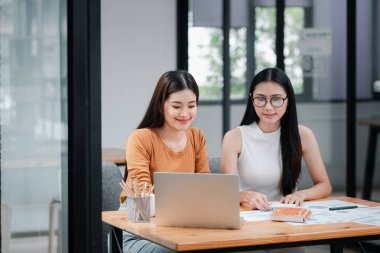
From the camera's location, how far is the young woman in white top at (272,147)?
3.69 meters

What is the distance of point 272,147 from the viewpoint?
12.4 feet

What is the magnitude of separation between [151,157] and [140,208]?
0.57 meters

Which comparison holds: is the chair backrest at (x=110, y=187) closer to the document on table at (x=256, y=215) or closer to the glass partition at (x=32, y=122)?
the document on table at (x=256, y=215)

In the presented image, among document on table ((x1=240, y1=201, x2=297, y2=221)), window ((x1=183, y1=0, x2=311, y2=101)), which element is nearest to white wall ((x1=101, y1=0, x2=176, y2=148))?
window ((x1=183, y1=0, x2=311, y2=101))

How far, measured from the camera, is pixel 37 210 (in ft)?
6.74

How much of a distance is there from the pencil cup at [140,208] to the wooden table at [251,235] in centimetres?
3

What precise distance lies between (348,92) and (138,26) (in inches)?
66.7

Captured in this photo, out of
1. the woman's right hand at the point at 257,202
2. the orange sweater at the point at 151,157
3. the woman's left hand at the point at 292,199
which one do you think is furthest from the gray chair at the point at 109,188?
the woman's left hand at the point at 292,199

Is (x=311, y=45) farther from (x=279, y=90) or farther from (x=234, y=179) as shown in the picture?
(x=234, y=179)

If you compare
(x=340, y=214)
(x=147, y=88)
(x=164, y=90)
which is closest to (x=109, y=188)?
(x=164, y=90)

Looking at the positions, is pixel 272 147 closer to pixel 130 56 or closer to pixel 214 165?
pixel 214 165

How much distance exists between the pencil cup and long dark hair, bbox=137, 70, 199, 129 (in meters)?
0.66

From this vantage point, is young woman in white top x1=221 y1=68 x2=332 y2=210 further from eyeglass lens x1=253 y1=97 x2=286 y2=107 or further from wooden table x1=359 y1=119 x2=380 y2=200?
wooden table x1=359 y1=119 x2=380 y2=200

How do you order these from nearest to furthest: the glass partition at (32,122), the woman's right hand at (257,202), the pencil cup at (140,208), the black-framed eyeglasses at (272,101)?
1. the glass partition at (32,122)
2. the pencil cup at (140,208)
3. the woman's right hand at (257,202)
4. the black-framed eyeglasses at (272,101)
